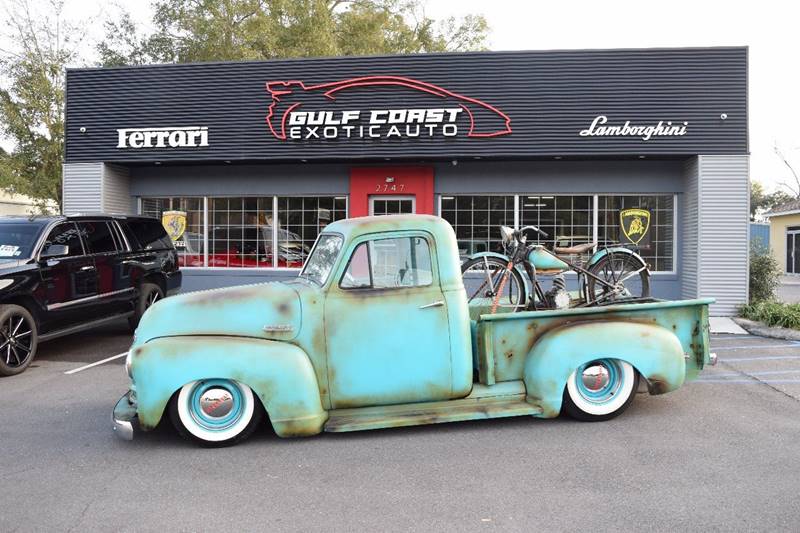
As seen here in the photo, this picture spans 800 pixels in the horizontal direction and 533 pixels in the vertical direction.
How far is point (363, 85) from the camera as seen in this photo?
12484 millimetres

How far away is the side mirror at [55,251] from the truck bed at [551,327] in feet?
18.9

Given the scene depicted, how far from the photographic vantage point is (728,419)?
5.33m

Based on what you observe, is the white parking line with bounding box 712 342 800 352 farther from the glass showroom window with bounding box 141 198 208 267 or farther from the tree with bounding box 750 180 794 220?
the tree with bounding box 750 180 794 220

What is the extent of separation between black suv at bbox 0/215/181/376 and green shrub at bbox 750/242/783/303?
11.1 metres

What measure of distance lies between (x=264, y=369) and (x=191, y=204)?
1066 cm

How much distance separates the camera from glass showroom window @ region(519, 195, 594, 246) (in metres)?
12.9

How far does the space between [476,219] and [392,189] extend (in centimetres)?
191

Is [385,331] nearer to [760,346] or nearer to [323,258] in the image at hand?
[323,258]

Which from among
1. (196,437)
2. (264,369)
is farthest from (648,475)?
(196,437)

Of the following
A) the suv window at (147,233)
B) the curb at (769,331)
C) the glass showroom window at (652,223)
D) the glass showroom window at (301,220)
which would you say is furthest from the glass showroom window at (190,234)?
the curb at (769,331)

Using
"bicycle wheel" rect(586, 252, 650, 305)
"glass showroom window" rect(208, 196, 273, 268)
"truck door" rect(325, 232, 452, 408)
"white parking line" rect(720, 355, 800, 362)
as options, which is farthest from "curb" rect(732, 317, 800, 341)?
"glass showroom window" rect(208, 196, 273, 268)

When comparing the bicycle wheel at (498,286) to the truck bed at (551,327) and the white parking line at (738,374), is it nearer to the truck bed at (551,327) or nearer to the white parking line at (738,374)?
the truck bed at (551,327)

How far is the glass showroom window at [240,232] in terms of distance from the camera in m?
14.0

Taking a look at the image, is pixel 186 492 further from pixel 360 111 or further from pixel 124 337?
pixel 360 111
